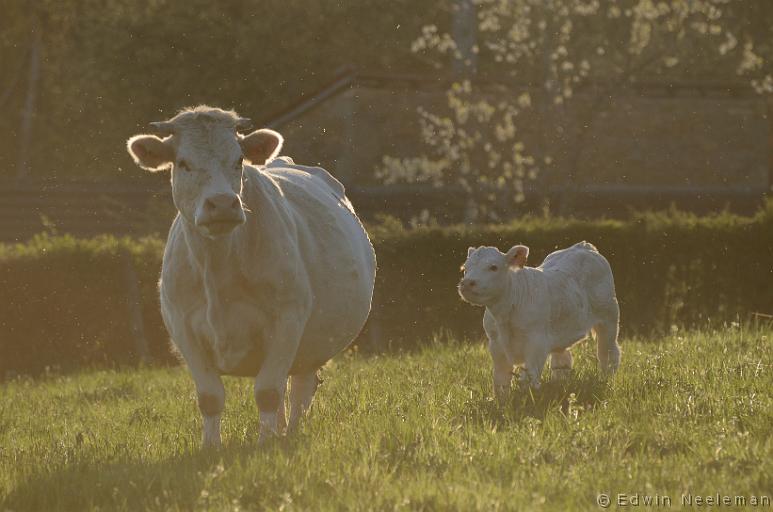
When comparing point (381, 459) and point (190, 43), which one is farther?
point (190, 43)

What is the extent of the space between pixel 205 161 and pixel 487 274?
3.00 m

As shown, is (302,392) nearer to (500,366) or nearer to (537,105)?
(500,366)

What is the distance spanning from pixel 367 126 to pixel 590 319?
63.4 ft

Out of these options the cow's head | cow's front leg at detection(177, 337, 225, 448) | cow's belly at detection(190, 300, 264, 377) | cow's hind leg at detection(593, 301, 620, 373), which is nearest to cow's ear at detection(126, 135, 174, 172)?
the cow's head

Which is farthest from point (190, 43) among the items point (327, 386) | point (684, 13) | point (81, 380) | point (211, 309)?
point (211, 309)

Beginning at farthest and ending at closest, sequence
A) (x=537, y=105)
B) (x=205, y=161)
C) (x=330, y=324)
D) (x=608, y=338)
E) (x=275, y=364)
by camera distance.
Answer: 1. (x=537, y=105)
2. (x=608, y=338)
3. (x=330, y=324)
4. (x=275, y=364)
5. (x=205, y=161)

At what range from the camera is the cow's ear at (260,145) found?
853cm

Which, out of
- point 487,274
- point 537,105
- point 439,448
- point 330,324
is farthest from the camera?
point 537,105

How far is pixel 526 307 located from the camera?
1042 cm

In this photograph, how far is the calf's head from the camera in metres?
10.1

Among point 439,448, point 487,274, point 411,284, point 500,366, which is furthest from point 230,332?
point 411,284

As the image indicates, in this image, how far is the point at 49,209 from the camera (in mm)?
32094

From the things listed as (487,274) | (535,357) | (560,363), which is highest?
(487,274)

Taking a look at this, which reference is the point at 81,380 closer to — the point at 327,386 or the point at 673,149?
the point at 327,386
